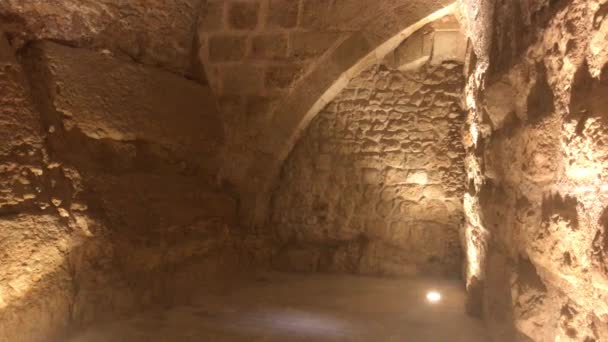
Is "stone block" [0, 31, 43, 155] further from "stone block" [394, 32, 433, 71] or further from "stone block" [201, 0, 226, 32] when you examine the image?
"stone block" [394, 32, 433, 71]

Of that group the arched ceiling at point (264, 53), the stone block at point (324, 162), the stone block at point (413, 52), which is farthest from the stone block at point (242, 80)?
the stone block at point (413, 52)

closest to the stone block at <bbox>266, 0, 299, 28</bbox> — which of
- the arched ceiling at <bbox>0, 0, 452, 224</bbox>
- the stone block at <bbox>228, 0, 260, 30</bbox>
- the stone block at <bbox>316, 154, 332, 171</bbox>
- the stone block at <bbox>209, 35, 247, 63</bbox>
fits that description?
the arched ceiling at <bbox>0, 0, 452, 224</bbox>

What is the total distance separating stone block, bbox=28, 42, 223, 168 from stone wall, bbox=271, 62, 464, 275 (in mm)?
859

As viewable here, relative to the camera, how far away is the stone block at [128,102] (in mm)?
2789

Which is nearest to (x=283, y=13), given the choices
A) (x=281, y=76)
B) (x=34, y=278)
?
(x=281, y=76)

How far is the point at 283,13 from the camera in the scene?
12.7 feet

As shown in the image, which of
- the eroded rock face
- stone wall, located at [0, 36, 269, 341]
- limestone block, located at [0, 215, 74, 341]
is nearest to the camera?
limestone block, located at [0, 215, 74, 341]

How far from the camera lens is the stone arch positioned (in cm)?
362

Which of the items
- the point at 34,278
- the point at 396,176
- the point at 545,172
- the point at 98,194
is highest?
the point at 545,172

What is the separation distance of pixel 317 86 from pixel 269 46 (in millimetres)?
499

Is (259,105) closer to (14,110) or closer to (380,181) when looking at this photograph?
(380,181)

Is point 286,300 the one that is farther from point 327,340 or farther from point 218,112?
point 218,112

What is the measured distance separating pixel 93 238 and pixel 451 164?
8.67 ft

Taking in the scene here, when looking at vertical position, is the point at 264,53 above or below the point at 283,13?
below
